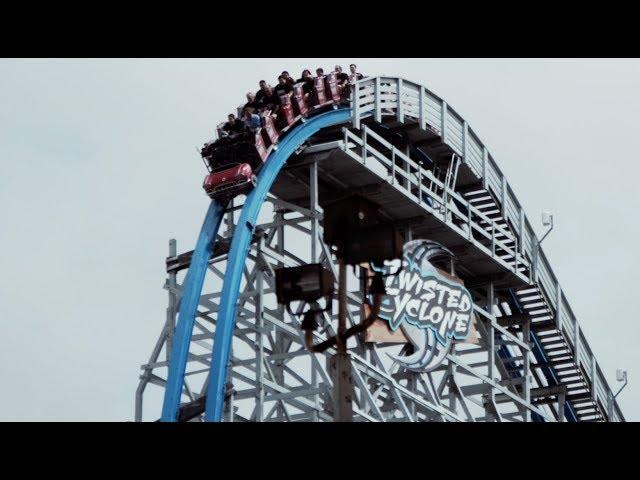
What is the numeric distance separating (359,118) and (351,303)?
434cm

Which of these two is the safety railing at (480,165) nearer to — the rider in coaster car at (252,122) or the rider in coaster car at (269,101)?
the rider in coaster car at (269,101)

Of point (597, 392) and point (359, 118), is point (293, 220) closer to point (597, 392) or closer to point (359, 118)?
point (359, 118)

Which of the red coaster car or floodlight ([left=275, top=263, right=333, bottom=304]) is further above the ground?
the red coaster car

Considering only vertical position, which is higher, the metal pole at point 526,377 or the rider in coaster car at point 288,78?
the rider in coaster car at point 288,78

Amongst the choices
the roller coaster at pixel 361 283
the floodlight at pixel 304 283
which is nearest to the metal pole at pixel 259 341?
the roller coaster at pixel 361 283

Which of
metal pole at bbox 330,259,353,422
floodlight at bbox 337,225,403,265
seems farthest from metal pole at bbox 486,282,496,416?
floodlight at bbox 337,225,403,265

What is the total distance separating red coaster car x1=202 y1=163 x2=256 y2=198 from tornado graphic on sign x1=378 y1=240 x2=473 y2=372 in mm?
5236

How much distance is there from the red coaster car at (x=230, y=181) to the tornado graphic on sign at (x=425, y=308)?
17.2ft

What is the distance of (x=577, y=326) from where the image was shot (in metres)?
45.7

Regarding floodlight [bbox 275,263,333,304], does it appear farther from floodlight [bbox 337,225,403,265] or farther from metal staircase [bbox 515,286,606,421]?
metal staircase [bbox 515,286,606,421]

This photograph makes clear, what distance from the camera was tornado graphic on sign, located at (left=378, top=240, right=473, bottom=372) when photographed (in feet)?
122

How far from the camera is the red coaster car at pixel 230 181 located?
3297cm

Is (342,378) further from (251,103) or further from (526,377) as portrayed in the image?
(526,377)
